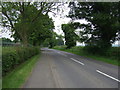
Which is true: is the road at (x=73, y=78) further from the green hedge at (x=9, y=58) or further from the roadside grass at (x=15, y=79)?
the green hedge at (x=9, y=58)

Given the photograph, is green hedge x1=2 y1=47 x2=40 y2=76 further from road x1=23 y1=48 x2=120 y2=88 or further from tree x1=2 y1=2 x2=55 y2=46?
tree x1=2 y1=2 x2=55 y2=46

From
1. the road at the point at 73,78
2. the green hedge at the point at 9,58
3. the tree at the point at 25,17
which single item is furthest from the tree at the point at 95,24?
the green hedge at the point at 9,58

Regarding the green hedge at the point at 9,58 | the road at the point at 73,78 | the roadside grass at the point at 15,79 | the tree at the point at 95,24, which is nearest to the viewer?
the roadside grass at the point at 15,79

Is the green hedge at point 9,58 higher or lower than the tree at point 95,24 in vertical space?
lower

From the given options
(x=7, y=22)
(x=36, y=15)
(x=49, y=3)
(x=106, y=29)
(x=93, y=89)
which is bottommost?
(x=93, y=89)

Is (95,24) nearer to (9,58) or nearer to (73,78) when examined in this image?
(73,78)

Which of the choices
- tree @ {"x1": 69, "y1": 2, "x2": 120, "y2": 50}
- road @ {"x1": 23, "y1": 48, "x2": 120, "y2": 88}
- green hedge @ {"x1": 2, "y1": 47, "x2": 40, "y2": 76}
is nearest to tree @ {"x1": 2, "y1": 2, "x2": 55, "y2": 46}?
tree @ {"x1": 69, "y1": 2, "x2": 120, "y2": 50}

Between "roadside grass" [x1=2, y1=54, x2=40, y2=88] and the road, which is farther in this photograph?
the road

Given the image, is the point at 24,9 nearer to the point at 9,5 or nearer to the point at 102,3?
the point at 9,5

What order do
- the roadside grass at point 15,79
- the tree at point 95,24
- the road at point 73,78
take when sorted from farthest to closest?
the tree at point 95,24, the road at point 73,78, the roadside grass at point 15,79

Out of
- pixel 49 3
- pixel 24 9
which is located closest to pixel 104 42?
pixel 49 3

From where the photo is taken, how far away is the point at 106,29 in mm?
17156

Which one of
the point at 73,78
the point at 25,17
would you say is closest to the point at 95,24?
the point at 25,17

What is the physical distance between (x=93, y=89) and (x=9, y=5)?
46.4 ft
